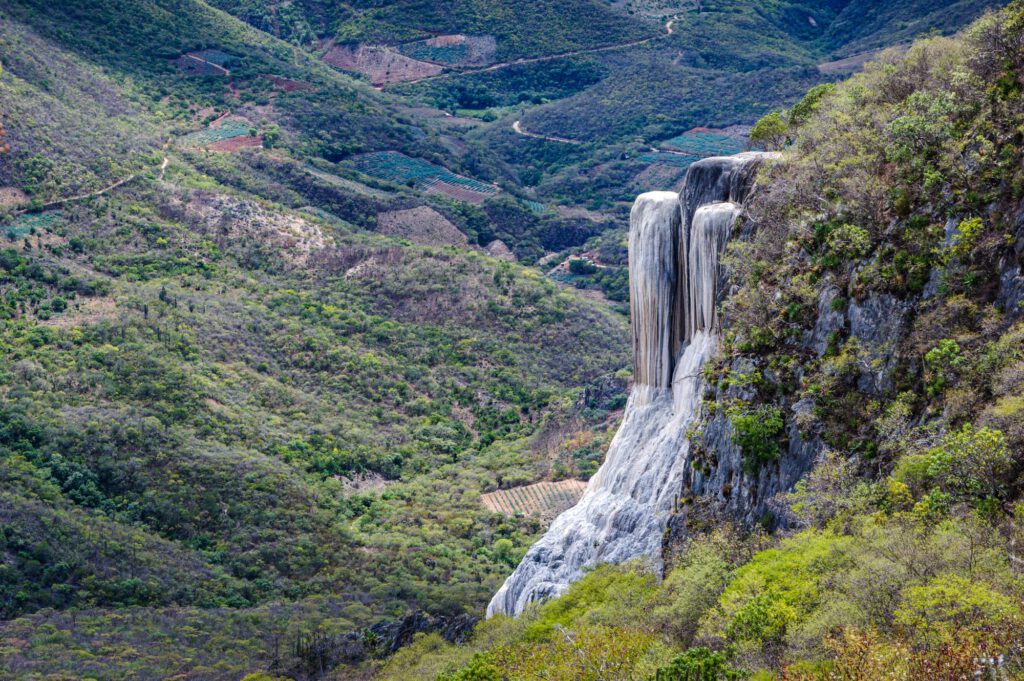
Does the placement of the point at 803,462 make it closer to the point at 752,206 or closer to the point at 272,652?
the point at 752,206

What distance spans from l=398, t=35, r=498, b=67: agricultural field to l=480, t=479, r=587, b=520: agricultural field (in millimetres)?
120317

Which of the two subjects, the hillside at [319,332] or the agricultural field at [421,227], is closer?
the hillside at [319,332]

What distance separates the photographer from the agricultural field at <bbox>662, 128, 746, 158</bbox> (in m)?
150

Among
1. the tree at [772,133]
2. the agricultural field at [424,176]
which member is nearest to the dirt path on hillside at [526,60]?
the agricultural field at [424,176]

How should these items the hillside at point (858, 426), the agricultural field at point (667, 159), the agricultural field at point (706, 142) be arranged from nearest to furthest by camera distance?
the hillside at point (858, 426), the agricultural field at point (667, 159), the agricultural field at point (706, 142)

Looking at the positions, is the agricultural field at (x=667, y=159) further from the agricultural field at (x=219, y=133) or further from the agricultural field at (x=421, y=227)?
the agricultural field at (x=219, y=133)

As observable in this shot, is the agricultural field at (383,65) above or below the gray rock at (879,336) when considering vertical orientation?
above

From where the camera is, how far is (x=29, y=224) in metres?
85.1

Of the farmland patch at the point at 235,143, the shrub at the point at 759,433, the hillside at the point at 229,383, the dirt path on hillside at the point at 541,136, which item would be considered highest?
the farmland patch at the point at 235,143

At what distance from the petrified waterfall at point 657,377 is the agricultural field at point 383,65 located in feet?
480

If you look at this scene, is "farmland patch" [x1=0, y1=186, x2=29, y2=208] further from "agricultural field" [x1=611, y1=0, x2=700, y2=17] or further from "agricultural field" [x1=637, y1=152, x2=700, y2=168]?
"agricultural field" [x1=611, y1=0, x2=700, y2=17]

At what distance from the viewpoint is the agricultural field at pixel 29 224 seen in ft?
271

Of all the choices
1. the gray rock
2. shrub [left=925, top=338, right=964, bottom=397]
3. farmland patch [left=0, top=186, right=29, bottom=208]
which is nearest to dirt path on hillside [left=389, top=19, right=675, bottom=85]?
farmland patch [left=0, top=186, right=29, bottom=208]

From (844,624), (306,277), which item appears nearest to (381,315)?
(306,277)
